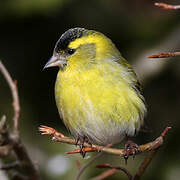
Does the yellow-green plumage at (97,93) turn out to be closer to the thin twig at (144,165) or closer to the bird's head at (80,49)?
the bird's head at (80,49)

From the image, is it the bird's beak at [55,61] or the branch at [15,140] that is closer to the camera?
the branch at [15,140]

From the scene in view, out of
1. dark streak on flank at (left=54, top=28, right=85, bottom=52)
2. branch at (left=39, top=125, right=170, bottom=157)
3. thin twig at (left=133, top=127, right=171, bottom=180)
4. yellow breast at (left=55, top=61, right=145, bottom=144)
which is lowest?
yellow breast at (left=55, top=61, right=145, bottom=144)

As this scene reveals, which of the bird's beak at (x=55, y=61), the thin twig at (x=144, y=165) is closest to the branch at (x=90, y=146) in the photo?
the thin twig at (x=144, y=165)

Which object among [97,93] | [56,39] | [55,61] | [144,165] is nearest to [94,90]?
[97,93]

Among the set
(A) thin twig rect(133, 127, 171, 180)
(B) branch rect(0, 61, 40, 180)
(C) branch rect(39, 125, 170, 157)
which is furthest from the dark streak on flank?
(A) thin twig rect(133, 127, 171, 180)

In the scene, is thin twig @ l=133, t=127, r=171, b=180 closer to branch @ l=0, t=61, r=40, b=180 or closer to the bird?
branch @ l=0, t=61, r=40, b=180

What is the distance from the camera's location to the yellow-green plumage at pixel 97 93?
11.5ft

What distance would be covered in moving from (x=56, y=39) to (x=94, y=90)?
1543 millimetres

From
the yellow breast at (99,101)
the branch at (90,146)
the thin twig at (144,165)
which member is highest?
the branch at (90,146)

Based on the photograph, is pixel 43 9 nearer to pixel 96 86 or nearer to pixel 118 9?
pixel 118 9

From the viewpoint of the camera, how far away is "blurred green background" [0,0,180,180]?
451 cm

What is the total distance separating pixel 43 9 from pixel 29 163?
207cm

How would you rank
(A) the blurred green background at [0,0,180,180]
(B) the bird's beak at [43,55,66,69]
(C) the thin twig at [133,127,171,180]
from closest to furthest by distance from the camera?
(C) the thin twig at [133,127,171,180] < (B) the bird's beak at [43,55,66,69] < (A) the blurred green background at [0,0,180,180]

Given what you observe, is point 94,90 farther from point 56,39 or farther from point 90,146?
point 56,39
